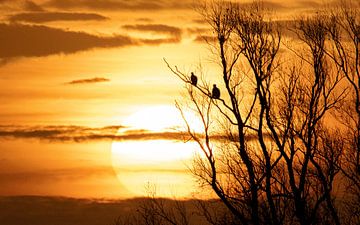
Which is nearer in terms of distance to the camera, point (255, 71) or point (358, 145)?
point (255, 71)

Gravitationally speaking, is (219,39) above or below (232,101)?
above

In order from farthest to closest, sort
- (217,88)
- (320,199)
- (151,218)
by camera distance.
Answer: (151,218) < (320,199) < (217,88)

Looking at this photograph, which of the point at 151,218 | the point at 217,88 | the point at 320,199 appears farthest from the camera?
the point at 151,218

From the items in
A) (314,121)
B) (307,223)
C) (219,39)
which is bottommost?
(307,223)

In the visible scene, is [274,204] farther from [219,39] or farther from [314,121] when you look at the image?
[219,39]

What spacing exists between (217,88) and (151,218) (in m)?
11.2

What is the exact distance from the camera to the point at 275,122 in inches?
1032

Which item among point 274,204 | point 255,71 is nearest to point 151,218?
point 274,204

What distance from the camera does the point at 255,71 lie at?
2508 cm

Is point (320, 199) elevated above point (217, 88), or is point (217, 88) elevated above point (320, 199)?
point (217, 88)

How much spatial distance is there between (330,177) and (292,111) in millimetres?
2633

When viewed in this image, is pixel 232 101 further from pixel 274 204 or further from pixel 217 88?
pixel 274 204

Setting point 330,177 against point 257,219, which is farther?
point 330,177

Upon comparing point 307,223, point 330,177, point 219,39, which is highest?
point 219,39
